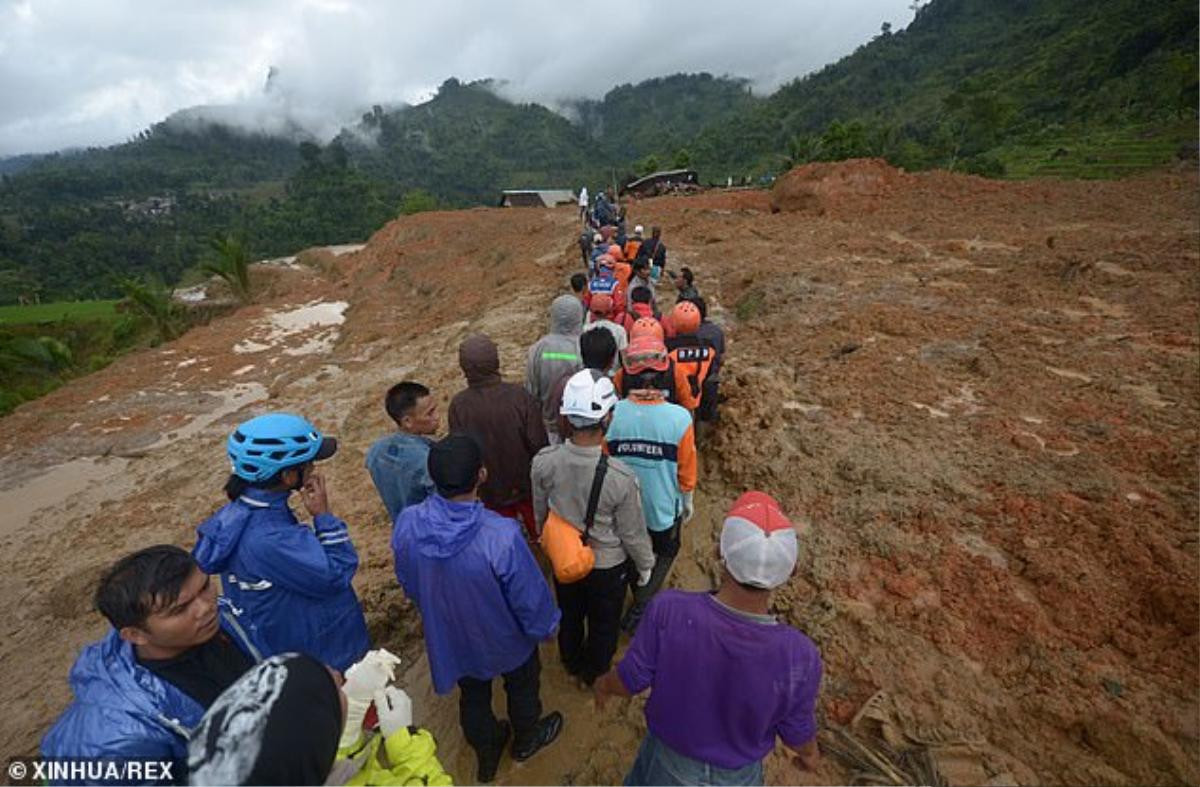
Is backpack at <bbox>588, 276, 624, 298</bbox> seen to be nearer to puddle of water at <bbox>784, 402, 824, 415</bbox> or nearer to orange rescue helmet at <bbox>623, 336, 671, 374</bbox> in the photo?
puddle of water at <bbox>784, 402, 824, 415</bbox>

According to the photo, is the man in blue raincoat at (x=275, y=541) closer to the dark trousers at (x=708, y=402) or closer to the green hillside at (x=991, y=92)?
the dark trousers at (x=708, y=402)

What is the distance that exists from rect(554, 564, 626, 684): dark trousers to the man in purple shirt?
865 mm

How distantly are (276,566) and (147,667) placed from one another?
57 centimetres

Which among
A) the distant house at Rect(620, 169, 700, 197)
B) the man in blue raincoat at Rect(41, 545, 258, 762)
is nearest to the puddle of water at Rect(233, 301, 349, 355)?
the man in blue raincoat at Rect(41, 545, 258, 762)

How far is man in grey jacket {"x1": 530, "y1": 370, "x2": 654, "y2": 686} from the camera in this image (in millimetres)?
2383

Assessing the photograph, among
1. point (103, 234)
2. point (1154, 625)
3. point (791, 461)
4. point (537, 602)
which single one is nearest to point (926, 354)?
point (791, 461)

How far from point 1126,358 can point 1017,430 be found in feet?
6.69

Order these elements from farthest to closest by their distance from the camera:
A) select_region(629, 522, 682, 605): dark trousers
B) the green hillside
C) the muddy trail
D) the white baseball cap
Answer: the green hillside < select_region(629, 522, 682, 605): dark trousers < the muddy trail < the white baseball cap

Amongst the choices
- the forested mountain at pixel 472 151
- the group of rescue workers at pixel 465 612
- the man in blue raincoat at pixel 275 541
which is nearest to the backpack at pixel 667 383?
the group of rescue workers at pixel 465 612

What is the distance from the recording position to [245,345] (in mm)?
15938

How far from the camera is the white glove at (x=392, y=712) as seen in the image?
4.70 ft

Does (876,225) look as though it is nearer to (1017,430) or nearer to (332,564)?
(1017,430)

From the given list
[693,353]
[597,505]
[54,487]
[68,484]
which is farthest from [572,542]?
[54,487]

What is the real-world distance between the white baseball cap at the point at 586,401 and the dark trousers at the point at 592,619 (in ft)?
2.68
